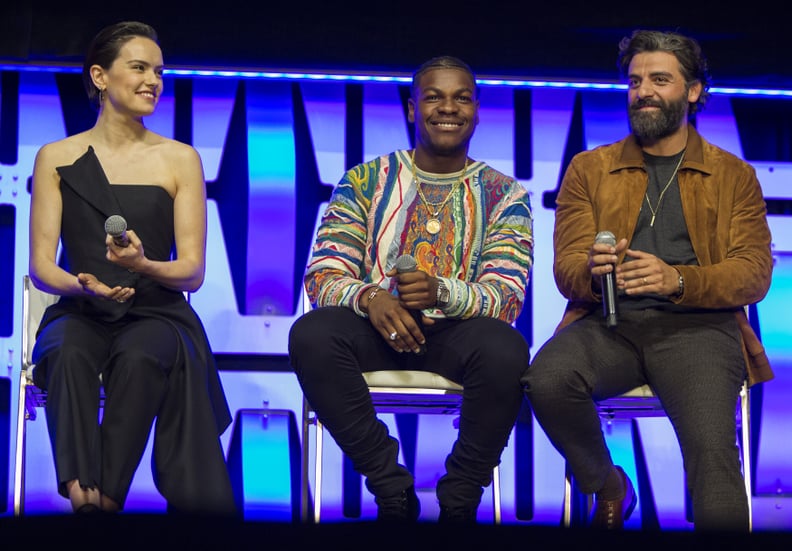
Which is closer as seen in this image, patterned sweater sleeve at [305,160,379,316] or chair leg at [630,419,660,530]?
patterned sweater sleeve at [305,160,379,316]

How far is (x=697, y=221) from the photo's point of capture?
3.79 meters

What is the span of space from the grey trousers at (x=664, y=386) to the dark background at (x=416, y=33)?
132 centimetres

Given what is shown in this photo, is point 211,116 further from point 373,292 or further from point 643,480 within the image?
point 643,480

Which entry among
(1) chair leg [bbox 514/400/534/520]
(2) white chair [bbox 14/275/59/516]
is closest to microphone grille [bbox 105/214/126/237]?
(2) white chair [bbox 14/275/59/516]

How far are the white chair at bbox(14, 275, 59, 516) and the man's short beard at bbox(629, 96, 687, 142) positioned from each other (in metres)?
2.09

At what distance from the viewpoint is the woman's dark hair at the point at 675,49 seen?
3.98 m

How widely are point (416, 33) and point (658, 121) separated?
1136 millimetres

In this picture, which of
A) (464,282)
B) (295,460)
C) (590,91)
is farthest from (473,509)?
(590,91)

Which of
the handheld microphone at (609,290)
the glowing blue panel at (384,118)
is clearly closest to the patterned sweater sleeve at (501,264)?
the handheld microphone at (609,290)

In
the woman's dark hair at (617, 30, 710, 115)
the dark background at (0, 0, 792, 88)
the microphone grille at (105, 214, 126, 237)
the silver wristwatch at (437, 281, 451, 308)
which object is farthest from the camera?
the dark background at (0, 0, 792, 88)

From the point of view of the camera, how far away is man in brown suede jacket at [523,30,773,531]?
11.1 feet

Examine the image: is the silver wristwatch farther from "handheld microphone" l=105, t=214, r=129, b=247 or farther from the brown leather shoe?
"handheld microphone" l=105, t=214, r=129, b=247

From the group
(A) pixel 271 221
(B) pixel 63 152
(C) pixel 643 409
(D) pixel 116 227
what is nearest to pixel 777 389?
(C) pixel 643 409

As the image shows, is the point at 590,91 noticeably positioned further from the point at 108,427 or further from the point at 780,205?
the point at 108,427
